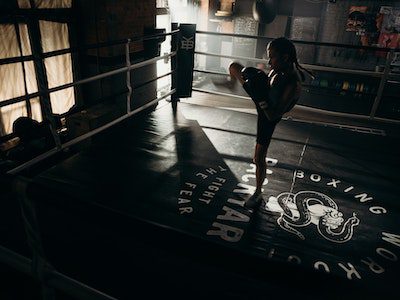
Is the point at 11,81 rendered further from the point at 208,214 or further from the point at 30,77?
the point at 208,214

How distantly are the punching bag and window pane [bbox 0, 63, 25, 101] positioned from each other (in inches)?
235

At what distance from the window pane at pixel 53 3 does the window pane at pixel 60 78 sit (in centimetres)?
61

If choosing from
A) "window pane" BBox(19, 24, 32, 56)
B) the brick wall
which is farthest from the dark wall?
"window pane" BBox(19, 24, 32, 56)

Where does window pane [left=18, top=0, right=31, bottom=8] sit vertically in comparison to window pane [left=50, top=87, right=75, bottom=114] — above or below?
above

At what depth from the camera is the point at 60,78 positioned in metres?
4.41

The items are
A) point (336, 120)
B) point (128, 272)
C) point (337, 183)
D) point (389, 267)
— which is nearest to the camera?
point (128, 272)

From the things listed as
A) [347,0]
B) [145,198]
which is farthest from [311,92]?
[145,198]

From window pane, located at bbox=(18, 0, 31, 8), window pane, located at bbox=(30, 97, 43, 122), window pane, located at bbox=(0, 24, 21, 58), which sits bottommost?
window pane, located at bbox=(30, 97, 43, 122)

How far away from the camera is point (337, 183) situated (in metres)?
3.02

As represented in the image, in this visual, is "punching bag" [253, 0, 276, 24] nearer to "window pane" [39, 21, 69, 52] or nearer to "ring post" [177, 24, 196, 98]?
"ring post" [177, 24, 196, 98]

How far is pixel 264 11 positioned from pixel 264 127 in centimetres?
631

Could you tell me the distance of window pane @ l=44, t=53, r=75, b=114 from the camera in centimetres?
424

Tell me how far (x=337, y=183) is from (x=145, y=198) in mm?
1789

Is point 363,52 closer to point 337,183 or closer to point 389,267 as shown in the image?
point 337,183
